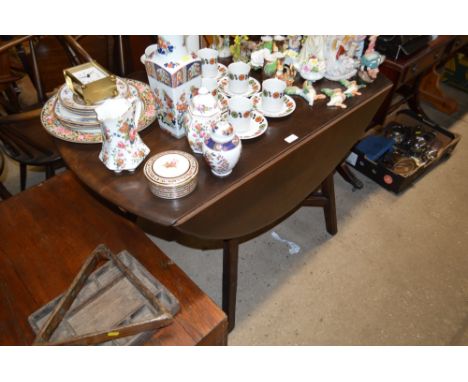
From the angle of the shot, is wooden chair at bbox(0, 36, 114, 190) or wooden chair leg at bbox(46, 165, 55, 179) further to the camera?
wooden chair leg at bbox(46, 165, 55, 179)

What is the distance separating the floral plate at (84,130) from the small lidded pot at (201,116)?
20 cm

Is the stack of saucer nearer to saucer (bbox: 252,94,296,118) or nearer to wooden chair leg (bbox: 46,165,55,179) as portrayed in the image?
saucer (bbox: 252,94,296,118)

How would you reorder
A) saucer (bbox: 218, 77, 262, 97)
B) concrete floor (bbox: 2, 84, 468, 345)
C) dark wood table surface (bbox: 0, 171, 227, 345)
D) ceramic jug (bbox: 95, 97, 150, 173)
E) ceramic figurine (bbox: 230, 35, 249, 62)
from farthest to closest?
concrete floor (bbox: 2, 84, 468, 345) < ceramic figurine (bbox: 230, 35, 249, 62) < saucer (bbox: 218, 77, 262, 97) < dark wood table surface (bbox: 0, 171, 227, 345) < ceramic jug (bbox: 95, 97, 150, 173)

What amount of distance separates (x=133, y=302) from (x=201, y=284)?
66 cm

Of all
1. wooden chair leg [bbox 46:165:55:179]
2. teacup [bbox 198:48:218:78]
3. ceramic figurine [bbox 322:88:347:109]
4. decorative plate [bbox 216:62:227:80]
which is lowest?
wooden chair leg [bbox 46:165:55:179]

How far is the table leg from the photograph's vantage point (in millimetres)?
1402

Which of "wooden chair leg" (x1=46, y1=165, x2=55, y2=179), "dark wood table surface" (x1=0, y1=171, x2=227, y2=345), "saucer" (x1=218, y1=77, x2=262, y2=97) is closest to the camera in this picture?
"dark wood table surface" (x1=0, y1=171, x2=227, y2=345)

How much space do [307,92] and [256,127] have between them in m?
0.28

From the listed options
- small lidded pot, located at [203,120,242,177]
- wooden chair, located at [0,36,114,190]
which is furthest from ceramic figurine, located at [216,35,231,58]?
small lidded pot, located at [203,120,242,177]

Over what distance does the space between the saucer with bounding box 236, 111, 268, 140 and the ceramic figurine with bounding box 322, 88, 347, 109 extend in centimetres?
28

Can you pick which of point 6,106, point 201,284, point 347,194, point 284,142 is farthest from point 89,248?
point 347,194

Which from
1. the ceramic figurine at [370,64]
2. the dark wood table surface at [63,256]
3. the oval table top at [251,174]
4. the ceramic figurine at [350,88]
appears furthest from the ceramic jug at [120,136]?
the ceramic figurine at [370,64]

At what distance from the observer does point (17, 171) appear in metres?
2.20

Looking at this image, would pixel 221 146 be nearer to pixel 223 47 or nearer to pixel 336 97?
pixel 336 97
